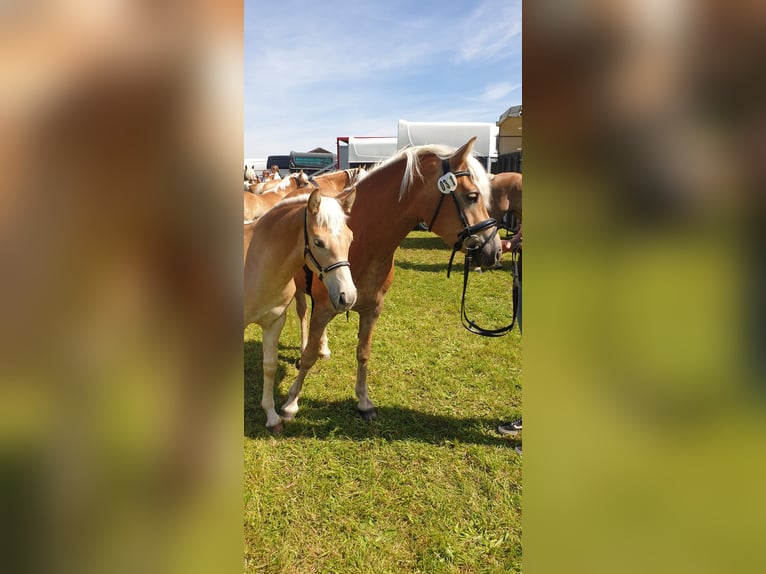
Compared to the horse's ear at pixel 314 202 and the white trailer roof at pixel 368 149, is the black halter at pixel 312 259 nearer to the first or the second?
the horse's ear at pixel 314 202

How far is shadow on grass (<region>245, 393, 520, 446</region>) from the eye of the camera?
3.55m

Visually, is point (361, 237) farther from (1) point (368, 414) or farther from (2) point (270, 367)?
(1) point (368, 414)

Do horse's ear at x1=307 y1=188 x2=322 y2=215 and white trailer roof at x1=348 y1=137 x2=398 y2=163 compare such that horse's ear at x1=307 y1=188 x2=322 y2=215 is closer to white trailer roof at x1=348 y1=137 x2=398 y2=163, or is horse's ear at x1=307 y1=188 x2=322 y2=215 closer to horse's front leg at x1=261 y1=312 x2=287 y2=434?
horse's front leg at x1=261 y1=312 x2=287 y2=434

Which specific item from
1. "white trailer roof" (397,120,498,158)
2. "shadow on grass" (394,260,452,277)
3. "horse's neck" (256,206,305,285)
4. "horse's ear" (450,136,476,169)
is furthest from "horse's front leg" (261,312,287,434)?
"white trailer roof" (397,120,498,158)

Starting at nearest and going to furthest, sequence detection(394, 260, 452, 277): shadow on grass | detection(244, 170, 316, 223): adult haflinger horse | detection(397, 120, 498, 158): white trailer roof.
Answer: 1. detection(244, 170, 316, 223): adult haflinger horse
2. detection(394, 260, 452, 277): shadow on grass
3. detection(397, 120, 498, 158): white trailer roof

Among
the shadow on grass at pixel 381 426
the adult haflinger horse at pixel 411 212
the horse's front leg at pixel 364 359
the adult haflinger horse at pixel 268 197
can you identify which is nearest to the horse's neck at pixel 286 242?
the adult haflinger horse at pixel 411 212

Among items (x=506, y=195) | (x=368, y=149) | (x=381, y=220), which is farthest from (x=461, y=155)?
(x=368, y=149)

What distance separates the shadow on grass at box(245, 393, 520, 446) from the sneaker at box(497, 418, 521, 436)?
2.4 inches

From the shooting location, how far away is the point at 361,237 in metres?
3.45

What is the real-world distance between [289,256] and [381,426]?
175 cm
